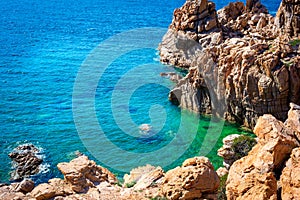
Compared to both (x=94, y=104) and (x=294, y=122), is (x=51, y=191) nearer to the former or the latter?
(x=294, y=122)

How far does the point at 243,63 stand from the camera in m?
54.8

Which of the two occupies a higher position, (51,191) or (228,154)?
(228,154)

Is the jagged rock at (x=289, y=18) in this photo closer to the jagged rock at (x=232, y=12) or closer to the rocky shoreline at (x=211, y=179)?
the jagged rock at (x=232, y=12)

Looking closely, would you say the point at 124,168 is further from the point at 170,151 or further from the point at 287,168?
the point at 287,168

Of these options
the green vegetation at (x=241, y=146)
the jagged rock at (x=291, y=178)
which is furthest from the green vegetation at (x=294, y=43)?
the jagged rock at (x=291, y=178)

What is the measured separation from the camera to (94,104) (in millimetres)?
66625

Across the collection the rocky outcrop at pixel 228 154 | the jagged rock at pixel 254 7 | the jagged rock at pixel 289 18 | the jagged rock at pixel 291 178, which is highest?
the jagged rock at pixel 254 7

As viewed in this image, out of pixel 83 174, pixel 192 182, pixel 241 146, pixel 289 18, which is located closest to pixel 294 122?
pixel 192 182

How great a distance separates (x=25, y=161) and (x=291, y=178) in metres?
35.2

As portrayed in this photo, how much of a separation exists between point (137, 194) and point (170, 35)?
7480 cm

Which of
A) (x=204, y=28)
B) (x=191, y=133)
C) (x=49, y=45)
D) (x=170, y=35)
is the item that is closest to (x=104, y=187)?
(x=191, y=133)

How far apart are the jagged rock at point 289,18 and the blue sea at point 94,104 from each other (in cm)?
2497

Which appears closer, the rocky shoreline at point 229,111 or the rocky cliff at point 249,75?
the rocky shoreline at point 229,111

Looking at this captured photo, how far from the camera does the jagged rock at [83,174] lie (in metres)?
32.0
